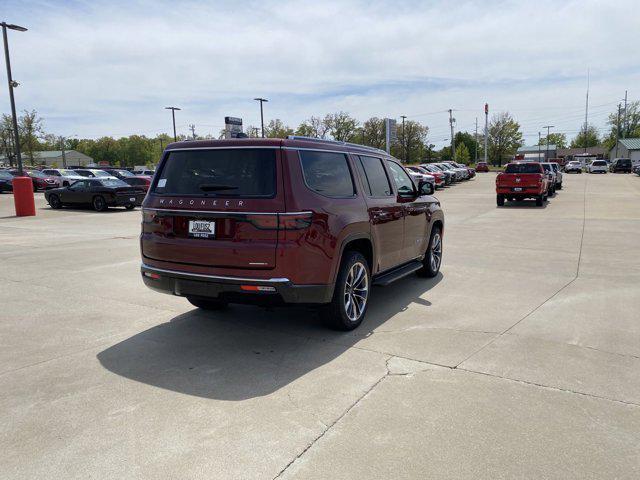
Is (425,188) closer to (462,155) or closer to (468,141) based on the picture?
(462,155)

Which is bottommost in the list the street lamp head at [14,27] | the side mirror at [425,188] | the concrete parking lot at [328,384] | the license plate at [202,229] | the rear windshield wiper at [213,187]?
the concrete parking lot at [328,384]

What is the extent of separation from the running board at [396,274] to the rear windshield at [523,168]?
1682cm

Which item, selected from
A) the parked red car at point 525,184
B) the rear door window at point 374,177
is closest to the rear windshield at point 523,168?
the parked red car at point 525,184

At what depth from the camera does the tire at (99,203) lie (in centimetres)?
2138

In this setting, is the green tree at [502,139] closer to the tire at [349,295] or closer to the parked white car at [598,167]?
the parked white car at [598,167]

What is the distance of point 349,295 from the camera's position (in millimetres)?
5070

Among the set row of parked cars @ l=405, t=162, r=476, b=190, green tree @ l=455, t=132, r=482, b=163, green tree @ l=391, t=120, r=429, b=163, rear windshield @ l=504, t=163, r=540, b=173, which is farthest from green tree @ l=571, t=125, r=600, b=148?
rear windshield @ l=504, t=163, r=540, b=173

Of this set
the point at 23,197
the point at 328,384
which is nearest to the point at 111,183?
the point at 23,197

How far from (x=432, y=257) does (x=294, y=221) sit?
12.9 feet

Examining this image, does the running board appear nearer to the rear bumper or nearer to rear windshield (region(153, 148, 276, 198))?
the rear bumper

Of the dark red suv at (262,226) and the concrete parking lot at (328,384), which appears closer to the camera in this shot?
the concrete parking lot at (328,384)

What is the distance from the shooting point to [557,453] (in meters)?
2.89

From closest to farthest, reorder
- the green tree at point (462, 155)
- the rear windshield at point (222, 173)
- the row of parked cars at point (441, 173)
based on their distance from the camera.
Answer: the rear windshield at point (222, 173) → the row of parked cars at point (441, 173) → the green tree at point (462, 155)

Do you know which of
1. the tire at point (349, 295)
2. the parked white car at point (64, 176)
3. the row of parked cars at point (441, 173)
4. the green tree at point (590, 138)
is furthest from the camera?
the green tree at point (590, 138)
